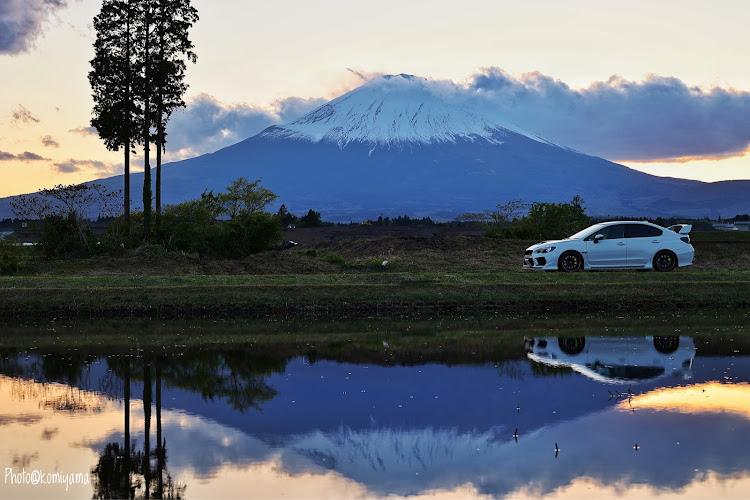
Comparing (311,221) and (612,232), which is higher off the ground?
(311,221)

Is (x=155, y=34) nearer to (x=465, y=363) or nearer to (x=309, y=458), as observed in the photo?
(x=465, y=363)

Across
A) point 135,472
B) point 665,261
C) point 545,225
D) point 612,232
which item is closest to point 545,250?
point 612,232

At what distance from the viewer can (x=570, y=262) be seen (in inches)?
1117

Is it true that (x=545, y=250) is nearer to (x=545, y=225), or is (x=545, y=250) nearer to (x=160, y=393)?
(x=160, y=393)

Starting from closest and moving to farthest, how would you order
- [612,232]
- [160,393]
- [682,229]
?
[160,393], [612,232], [682,229]

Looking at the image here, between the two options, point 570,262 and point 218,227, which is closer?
point 570,262

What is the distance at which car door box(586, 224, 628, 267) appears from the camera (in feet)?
91.7

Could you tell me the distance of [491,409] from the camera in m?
11.1

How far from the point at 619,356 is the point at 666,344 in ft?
6.78

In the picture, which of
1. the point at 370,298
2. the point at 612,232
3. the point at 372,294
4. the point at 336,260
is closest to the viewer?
the point at 370,298

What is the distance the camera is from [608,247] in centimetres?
2798

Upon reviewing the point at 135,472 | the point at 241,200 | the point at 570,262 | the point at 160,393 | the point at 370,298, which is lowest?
the point at 135,472

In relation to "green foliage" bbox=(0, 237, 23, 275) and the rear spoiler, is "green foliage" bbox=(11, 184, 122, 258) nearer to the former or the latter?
"green foliage" bbox=(0, 237, 23, 275)

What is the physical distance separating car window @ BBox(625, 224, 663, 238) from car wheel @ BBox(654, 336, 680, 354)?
1069cm
